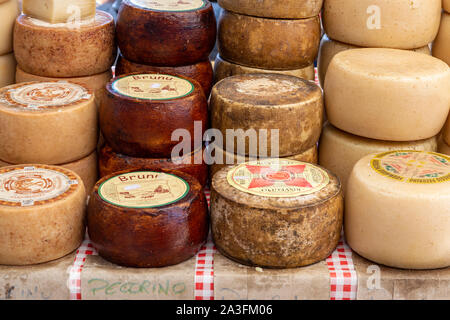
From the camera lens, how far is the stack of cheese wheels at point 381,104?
2219 mm

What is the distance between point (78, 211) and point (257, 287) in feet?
1.87

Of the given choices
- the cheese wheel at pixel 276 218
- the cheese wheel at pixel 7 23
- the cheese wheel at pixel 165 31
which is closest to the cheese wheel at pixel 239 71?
the cheese wheel at pixel 165 31

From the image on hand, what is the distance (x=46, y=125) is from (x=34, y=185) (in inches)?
9.7

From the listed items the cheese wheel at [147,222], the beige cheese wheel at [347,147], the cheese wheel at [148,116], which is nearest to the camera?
the cheese wheel at [147,222]

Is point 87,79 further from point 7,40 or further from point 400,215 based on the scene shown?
point 400,215

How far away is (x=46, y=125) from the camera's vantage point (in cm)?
220

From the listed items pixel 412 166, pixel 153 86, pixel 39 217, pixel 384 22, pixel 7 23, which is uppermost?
pixel 384 22

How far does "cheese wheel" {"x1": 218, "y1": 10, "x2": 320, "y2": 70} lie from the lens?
8.21 ft

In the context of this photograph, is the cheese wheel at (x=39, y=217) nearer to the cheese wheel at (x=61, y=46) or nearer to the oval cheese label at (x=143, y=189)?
the oval cheese label at (x=143, y=189)

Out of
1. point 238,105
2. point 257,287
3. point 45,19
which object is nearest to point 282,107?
point 238,105

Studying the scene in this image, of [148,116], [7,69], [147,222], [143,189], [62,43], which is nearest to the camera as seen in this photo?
[147,222]

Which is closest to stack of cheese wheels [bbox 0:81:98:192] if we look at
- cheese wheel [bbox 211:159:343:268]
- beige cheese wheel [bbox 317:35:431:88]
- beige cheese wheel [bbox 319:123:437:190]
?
cheese wheel [bbox 211:159:343:268]

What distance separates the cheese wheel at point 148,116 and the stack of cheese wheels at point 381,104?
46 centimetres

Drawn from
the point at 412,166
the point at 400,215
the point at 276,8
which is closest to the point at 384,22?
the point at 276,8
